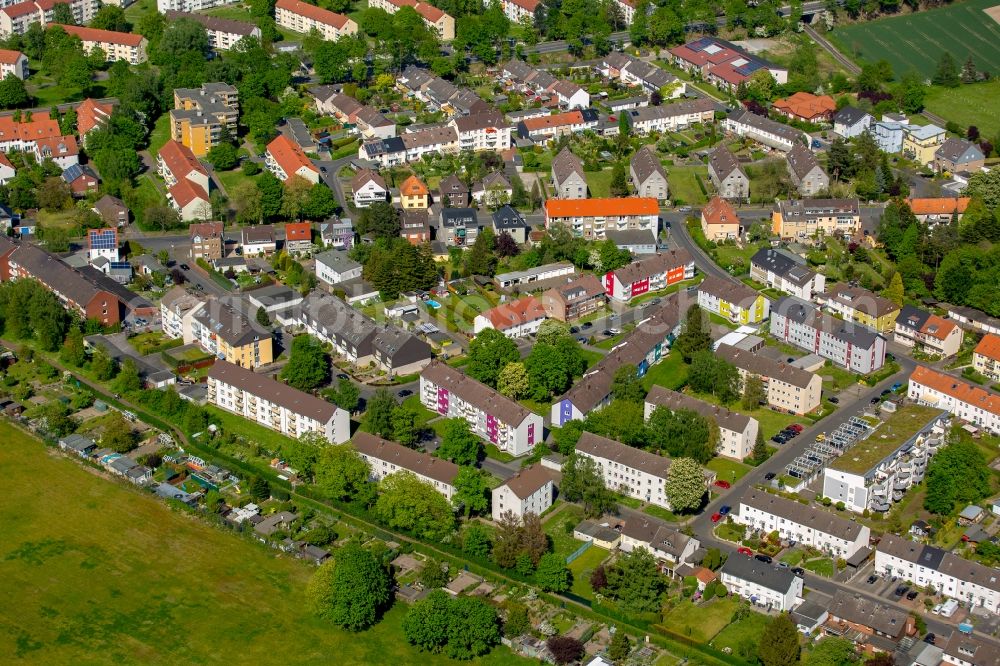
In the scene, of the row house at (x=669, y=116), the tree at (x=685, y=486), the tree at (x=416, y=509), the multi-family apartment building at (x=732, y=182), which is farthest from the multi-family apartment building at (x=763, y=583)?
the row house at (x=669, y=116)

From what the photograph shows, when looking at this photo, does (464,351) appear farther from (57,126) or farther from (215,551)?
(57,126)

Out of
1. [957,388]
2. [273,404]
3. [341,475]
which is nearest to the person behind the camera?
[341,475]

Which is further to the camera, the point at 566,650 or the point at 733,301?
the point at 733,301

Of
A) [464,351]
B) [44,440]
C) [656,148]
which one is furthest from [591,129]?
[44,440]

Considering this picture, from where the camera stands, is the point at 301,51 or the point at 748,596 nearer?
the point at 748,596

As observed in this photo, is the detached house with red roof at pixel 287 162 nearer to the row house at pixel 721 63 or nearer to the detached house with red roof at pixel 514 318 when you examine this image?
the detached house with red roof at pixel 514 318

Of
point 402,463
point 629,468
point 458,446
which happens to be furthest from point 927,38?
point 402,463

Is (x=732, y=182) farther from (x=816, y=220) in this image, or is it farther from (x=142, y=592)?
(x=142, y=592)

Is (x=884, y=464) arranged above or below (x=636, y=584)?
above
